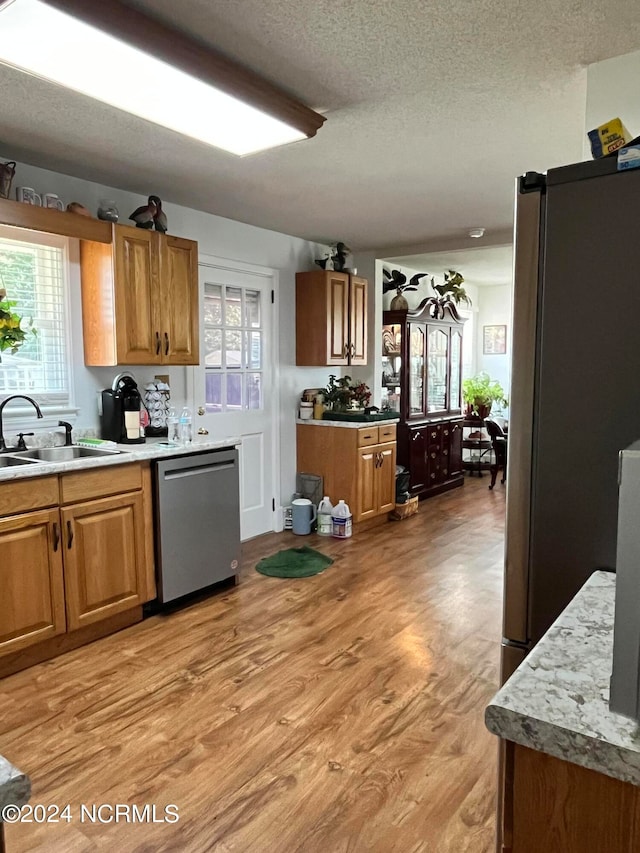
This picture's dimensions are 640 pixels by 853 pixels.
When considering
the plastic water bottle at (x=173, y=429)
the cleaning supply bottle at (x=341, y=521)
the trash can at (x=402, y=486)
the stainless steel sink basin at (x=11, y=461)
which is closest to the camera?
the stainless steel sink basin at (x=11, y=461)

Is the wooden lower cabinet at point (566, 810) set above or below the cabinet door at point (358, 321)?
below

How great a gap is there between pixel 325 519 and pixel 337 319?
1.67 metres

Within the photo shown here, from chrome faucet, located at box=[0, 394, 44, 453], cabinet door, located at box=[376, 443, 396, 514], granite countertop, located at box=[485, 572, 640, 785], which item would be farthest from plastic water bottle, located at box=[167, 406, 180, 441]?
granite countertop, located at box=[485, 572, 640, 785]

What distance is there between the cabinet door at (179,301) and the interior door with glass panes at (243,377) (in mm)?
570

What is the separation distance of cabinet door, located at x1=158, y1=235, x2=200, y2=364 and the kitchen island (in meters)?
3.04

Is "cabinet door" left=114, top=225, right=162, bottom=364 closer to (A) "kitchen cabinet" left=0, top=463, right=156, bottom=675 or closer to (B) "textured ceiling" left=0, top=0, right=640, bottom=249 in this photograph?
(B) "textured ceiling" left=0, top=0, right=640, bottom=249

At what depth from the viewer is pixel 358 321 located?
17.4 ft

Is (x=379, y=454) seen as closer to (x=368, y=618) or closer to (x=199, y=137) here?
(x=368, y=618)

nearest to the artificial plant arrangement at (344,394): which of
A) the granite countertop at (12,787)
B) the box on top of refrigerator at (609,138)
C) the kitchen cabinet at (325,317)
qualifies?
the kitchen cabinet at (325,317)

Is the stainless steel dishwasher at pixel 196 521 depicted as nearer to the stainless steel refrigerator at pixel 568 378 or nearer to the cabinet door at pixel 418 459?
the stainless steel refrigerator at pixel 568 378

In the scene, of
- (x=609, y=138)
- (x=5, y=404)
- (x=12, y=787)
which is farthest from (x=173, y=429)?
(x=12, y=787)

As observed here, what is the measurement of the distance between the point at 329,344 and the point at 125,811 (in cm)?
369
